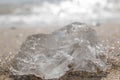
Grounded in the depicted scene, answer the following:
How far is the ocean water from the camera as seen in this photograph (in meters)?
7.37

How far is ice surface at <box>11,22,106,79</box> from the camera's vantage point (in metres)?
2.60

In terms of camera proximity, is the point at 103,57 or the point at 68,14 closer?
the point at 103,57

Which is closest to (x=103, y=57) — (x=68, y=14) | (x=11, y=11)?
(x=68, y=14)

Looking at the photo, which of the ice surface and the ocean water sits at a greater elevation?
the ice surface

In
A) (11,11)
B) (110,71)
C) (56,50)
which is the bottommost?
(11,11)

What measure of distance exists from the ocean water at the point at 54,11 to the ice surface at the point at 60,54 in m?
4.16

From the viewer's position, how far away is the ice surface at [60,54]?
260 centimetres

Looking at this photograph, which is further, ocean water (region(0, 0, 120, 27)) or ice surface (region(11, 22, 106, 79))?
ocean water (region(0, 0, 120, 27))

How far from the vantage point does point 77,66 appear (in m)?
2.65

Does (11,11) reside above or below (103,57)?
below

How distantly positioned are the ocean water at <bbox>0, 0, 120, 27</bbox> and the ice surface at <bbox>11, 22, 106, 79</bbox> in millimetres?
4160

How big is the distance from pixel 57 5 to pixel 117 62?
598 cm

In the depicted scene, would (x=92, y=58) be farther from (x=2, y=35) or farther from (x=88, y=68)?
(x=2, y=35)

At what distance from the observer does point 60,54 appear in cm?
268
